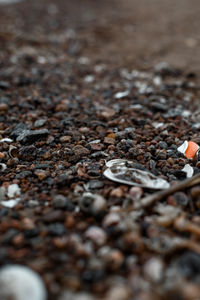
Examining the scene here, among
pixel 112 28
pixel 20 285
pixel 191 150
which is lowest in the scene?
pixel 191 150

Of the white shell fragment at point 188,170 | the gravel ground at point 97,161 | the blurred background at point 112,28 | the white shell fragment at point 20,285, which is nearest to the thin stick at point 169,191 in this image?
the gravel ground at point 97,161

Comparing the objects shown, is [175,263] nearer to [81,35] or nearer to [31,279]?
[31,279]

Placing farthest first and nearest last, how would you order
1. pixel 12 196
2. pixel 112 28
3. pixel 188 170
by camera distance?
pixel 112 28
pixel 188 170
pixel 12 196

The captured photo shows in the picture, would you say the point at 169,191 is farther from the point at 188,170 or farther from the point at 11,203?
the point at 11,203

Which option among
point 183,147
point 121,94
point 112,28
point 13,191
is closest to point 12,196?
point 13,191

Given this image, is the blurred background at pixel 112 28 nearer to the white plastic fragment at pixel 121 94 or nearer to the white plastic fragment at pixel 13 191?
the white plastic fragment at pixel 121 94

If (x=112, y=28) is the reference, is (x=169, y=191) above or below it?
below
